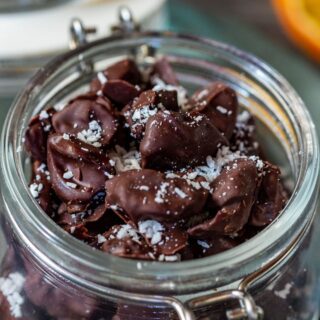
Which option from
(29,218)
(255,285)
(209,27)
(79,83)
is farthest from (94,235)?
(209,27)

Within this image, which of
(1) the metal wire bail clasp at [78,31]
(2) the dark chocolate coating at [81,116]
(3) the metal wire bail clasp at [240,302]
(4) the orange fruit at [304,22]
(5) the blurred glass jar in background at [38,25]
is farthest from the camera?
(4) the orange fruit at [304,22]

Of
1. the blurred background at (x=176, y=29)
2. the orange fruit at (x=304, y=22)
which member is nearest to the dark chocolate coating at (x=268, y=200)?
the blurred background at (x=176, y=29)

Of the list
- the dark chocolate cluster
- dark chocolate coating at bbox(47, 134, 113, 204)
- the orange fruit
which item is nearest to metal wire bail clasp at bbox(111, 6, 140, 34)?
the dark chocolate cluster

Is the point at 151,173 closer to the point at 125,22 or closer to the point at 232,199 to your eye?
the point at 232,199

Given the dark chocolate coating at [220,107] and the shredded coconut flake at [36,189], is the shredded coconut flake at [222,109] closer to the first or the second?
the dark chocolate coating at [220,107]

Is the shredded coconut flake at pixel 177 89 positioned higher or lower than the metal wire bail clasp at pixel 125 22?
lower

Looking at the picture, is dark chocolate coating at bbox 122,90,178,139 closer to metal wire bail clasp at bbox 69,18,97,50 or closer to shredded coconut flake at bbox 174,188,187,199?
shredded coconut flake at bbox 174,188,187,199

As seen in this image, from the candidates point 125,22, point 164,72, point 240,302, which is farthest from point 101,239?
point 125,22
